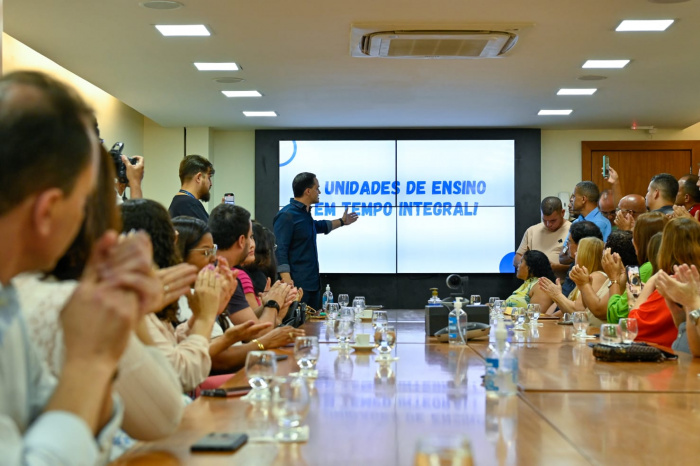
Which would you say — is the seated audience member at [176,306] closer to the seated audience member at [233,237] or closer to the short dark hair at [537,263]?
the seated audience member at [233,237]

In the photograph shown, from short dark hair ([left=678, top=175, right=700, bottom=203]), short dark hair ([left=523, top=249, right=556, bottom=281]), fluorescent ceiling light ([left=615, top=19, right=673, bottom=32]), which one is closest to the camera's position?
fluorescent ceiling light ([left=615, top=19, right=673, bottom=32])

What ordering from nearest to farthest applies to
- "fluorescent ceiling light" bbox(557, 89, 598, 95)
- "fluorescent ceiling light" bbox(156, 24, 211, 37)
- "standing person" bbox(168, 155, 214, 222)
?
1. "standing person" bbox(168, 155, 214, 222)
2. "fluorescent ceiling light" bbox(156, 24, 211, 37)
3. "fluorescent ceiling light" bbox(557, 89, 598, 95)

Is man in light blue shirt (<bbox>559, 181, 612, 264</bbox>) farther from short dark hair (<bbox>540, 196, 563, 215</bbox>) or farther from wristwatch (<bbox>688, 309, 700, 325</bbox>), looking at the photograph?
wristwatch (<bbox>688, 309, 700, 325</bbox>)

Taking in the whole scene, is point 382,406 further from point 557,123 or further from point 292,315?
point 557,123

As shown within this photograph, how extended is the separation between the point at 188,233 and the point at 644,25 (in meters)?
3.97

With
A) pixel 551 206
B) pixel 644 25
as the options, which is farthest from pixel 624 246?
pixel 551 206

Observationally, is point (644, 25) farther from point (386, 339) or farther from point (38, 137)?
point (38, 137)

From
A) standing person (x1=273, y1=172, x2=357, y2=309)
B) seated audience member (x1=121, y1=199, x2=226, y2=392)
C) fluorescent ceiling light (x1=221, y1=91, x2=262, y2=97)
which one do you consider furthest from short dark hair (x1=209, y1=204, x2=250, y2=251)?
fluorescent ceiling light (x1=221, y1=91, x2=262, y2=97)

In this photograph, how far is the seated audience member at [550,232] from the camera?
830 centimetres

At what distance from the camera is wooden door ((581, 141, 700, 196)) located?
991cm

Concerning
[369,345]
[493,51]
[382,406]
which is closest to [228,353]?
[369,345]

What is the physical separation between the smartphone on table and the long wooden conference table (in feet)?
0.07

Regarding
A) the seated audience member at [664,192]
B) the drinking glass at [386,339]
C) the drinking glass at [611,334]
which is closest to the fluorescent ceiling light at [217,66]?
the seated audience member at [664,192]

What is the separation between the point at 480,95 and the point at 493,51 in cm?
176
